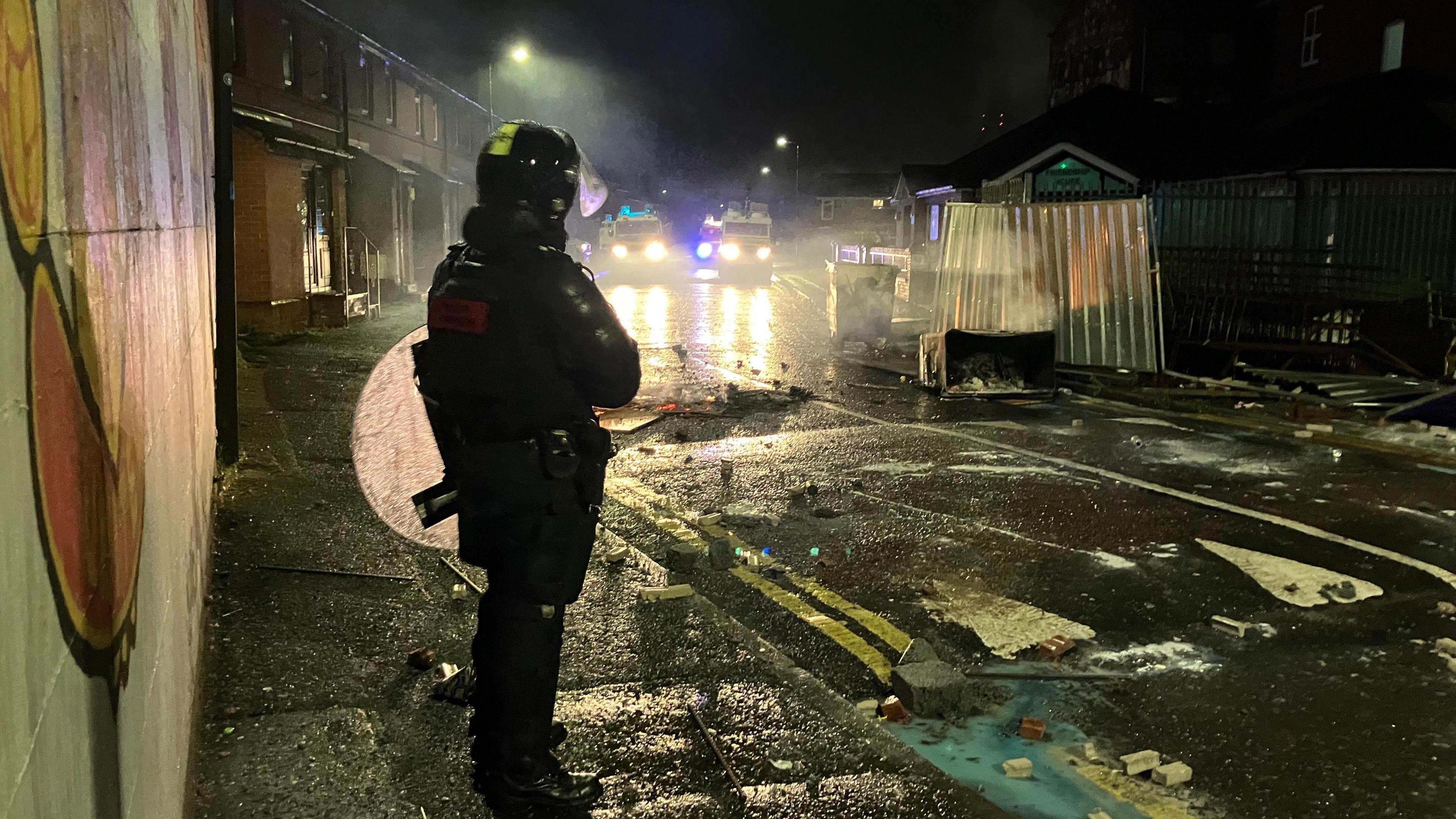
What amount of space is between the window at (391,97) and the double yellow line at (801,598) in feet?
90.0

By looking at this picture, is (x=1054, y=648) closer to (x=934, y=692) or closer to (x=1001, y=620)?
(x=1001, y=620)

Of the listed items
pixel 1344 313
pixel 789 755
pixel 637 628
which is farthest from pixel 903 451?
pixel 1344 313

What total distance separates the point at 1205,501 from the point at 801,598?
11.4 ft

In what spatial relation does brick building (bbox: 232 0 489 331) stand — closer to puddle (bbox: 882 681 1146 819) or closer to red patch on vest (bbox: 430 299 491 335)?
red patch on vest (bbox: 430 299 491 335)

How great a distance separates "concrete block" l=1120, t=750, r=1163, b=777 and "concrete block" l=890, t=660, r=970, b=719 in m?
0.62

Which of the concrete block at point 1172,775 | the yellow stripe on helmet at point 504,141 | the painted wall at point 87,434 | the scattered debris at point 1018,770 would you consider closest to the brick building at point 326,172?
the yellow stripe on helmet at point 504,141

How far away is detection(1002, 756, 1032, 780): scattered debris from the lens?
143 inches

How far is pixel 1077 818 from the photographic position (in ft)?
11.1

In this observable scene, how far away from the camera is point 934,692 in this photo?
4.07m

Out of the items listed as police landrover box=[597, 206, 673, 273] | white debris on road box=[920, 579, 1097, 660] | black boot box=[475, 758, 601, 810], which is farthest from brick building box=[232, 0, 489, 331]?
black boot box=[475, 758, 601, 810]

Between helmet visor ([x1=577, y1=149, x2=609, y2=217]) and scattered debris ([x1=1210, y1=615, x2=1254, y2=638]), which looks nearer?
helmet visor ([x1=577, y1=149, x2=609, y2=217])

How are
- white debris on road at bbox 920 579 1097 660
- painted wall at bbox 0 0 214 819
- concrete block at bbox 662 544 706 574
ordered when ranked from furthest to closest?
1. concrete block at bbox 662 544 706 574
2. white debris on road at bbox 920 579 1097 660
3. painted wall at bbox 0 0 214 819

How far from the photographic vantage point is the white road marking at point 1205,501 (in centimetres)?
598

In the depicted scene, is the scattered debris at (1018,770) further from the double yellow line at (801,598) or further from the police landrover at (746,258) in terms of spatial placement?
the police landrover at (746,258)
